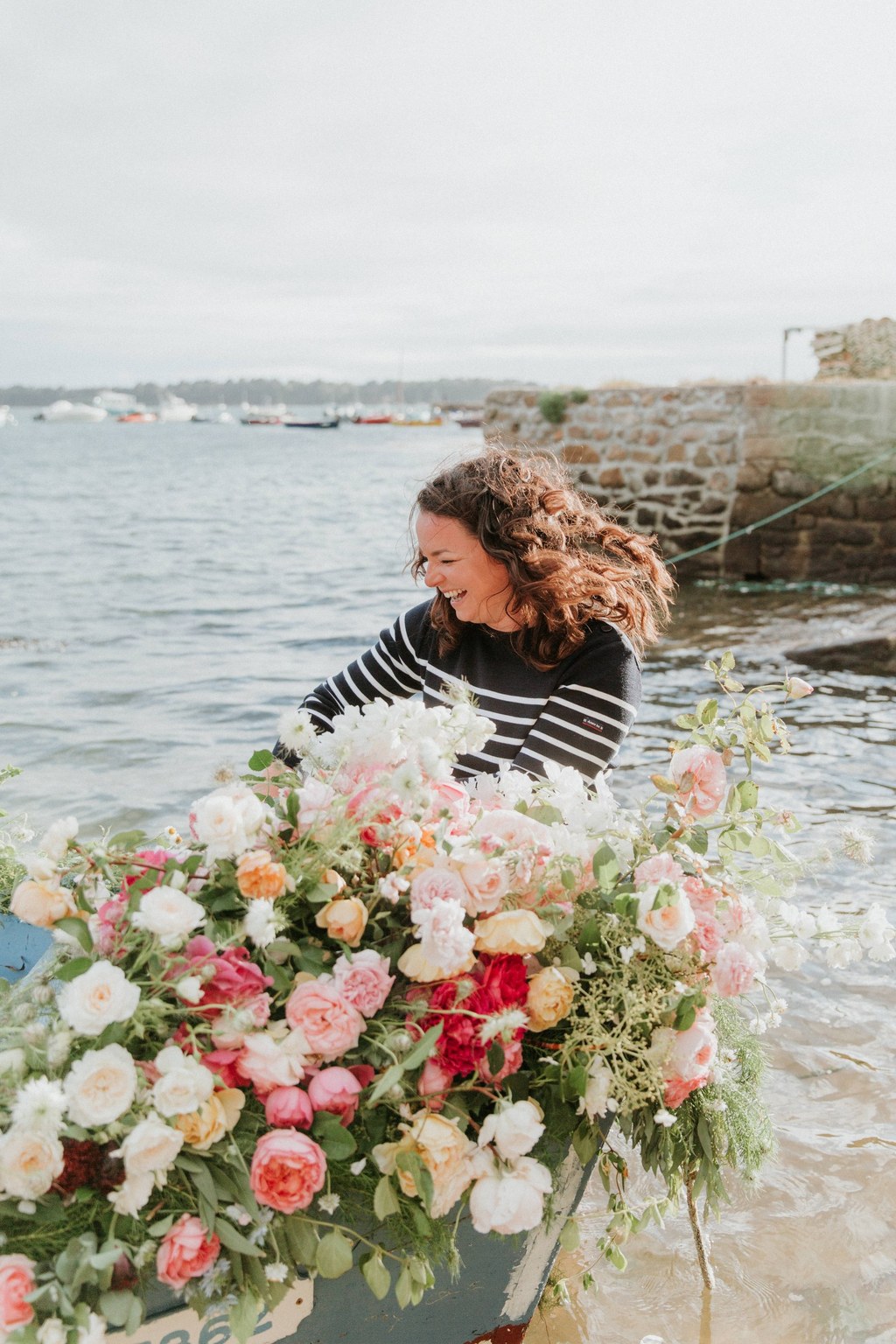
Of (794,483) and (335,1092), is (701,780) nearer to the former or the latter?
(335,1092)

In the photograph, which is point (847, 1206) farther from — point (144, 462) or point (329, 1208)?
point (144, 462)

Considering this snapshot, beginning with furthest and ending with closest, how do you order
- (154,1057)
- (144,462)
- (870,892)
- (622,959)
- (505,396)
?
(144,462), (505,396), (870,892), (622,959), (154,1057)

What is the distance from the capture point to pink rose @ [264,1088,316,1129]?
5.32 ft

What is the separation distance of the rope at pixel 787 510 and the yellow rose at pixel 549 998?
1055 centimetres

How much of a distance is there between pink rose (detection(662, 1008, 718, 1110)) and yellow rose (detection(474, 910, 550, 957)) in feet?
0.93

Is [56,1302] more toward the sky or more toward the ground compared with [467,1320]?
more toward the sky

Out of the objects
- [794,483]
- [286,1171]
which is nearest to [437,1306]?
[286,1171]

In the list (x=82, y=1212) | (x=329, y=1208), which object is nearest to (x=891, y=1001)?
(x=329, y=1208)

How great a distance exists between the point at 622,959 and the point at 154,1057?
71 centimetres

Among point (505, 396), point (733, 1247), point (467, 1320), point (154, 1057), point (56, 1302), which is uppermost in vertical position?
point (505, 396)

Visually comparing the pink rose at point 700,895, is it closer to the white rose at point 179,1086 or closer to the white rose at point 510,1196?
the white rose at point 510,1196

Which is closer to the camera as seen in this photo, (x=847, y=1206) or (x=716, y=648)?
(x=847, y=1206)

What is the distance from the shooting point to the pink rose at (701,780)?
2.00m

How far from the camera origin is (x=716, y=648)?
9.53 meters
